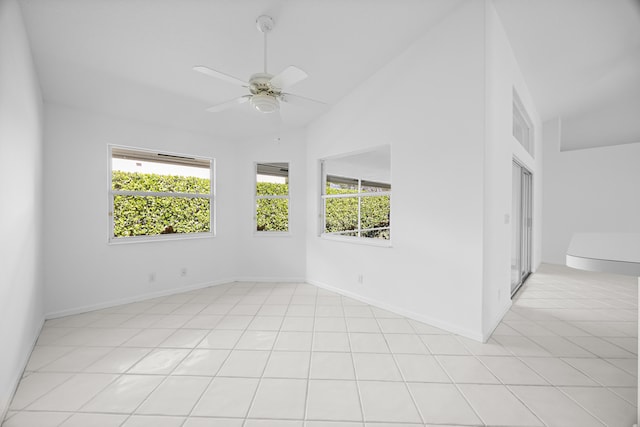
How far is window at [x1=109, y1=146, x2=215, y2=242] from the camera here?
342 centimetres

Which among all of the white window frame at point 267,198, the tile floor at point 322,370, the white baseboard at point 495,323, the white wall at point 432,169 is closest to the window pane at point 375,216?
the white wall at point 432,169

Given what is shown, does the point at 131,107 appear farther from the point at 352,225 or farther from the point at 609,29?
the point at 609,29

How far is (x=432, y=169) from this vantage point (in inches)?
104

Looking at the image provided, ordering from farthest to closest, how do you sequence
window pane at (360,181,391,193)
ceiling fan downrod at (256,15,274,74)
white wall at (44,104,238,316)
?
window pane at (360,181,391,193), white wall at (44,104,238,316), ceiling fan downrod at (256,15,274,74)

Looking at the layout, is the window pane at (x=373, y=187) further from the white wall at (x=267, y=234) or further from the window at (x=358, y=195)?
the white wall at (x=267, y=234)

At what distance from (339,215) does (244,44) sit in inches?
106

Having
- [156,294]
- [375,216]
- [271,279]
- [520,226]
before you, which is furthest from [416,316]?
[156,294]

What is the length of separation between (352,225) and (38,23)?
3851mm

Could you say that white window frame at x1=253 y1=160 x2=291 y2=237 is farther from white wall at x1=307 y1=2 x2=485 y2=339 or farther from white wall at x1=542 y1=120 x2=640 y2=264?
white wall at x1=542 y1=120 x2=640 y2=264

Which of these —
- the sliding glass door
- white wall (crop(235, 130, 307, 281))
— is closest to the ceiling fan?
white wall (crop(235, 130, 307, 281))

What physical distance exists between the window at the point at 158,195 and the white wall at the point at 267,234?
1.78 feet

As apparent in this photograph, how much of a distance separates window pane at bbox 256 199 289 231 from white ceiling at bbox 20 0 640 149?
1439 mm

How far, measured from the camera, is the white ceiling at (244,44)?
1.98 meters

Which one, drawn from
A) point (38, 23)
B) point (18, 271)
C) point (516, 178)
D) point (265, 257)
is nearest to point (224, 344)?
point (18, 271)
